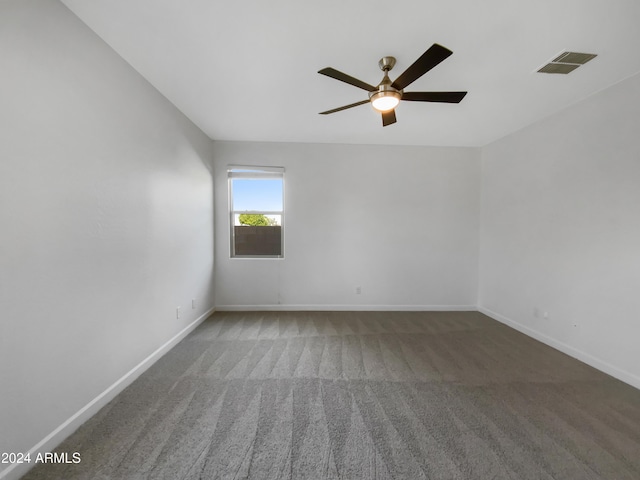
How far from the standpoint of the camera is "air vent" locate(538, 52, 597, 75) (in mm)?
1870

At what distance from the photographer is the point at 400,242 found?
405 cm

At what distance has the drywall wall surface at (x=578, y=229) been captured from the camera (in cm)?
222

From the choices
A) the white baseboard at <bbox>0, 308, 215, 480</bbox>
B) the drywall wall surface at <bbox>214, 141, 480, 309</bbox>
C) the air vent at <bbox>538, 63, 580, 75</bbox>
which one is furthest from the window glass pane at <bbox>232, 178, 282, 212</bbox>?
the air vent at <bbox>538, 63, 580, 75</bbox>

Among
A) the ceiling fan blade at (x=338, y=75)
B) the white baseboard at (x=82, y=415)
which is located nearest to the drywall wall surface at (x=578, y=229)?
the ceiling fan blade at (x=338, y=75)

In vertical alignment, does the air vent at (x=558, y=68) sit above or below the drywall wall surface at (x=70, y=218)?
above

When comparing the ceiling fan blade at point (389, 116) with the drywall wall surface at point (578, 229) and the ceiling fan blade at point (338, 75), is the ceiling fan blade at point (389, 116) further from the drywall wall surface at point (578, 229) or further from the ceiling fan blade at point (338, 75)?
the drywall wall surface at point (578, 229)

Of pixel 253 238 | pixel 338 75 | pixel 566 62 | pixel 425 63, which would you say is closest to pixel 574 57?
pixel 566 62

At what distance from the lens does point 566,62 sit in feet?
6.42

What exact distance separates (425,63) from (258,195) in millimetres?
2980

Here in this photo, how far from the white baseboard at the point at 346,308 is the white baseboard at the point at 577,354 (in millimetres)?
636

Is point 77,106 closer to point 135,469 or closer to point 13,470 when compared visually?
point 13,470

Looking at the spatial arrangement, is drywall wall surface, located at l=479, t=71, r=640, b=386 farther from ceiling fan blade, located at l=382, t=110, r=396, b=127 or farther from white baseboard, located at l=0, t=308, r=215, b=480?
white baseboard, located at l=0, t=308, r=215, b=480

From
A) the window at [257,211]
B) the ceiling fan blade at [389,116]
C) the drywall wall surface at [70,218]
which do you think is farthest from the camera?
the window at [257,211]

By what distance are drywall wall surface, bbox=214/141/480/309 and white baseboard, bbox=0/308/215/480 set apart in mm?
1654
